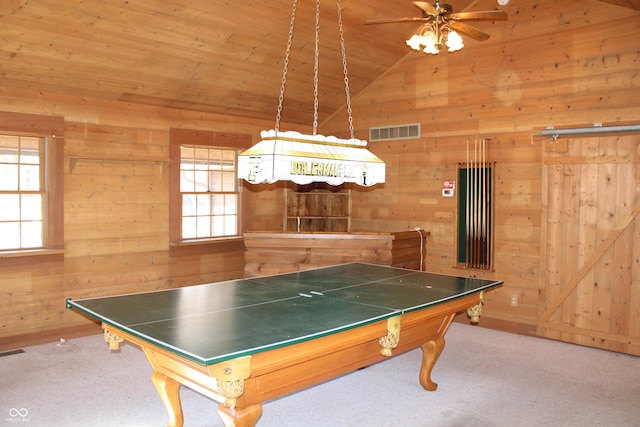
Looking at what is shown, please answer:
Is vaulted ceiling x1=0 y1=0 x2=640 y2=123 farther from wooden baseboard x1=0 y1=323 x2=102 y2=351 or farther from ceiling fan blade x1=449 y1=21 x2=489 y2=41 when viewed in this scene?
wooden baseboard x1=0 y1=323 x2=102 y2=351

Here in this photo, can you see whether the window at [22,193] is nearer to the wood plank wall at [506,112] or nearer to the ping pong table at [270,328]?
the ping pong table at [270,328]

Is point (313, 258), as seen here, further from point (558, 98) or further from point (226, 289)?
point (558, 98)

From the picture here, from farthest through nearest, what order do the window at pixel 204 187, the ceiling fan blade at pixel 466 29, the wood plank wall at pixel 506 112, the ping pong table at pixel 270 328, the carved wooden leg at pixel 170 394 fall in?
the window at pixel 204 187 < the wood plank wall at pixel 506 112 < the ceiling fan blade at pixel 466 29 < the carved wooden leg at pixel 170 394 < the ping pong table at pixel 270 328

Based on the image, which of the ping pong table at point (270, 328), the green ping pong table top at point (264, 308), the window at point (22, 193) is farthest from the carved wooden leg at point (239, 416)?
the window at point (22, 193)

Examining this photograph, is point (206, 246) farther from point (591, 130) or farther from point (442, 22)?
point (591, 130)

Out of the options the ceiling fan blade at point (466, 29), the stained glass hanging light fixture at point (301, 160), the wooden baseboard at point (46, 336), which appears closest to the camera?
the stained glass hanging light fixture at point (301, 160)

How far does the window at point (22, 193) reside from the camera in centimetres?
529

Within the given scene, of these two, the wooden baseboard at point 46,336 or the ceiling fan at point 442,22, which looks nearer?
the ceiling fan at point 442,22

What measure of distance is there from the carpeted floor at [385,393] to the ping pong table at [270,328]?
0.39 meters

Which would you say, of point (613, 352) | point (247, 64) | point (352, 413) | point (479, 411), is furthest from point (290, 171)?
point (613, 352)

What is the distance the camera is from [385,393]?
4.32m

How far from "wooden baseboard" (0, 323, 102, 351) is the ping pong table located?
244 cm

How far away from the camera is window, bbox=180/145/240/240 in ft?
21.9

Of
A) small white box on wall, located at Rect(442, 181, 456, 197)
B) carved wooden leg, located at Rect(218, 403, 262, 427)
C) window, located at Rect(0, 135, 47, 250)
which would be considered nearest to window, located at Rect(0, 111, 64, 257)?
window, located at Rect(0, 135, 47, 250)
